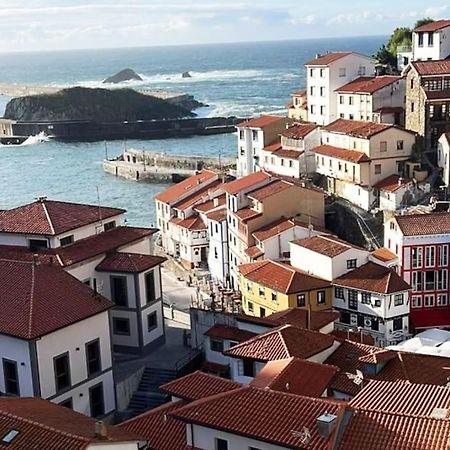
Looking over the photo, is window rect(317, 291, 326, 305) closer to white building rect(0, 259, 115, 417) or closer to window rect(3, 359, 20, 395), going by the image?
white building rect(0, 259, 115, 417)

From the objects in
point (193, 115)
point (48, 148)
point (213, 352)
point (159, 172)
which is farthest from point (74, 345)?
point (193, 115)

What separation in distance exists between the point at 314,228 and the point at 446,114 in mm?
14021

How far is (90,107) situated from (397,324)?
361 ft

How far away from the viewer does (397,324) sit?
3550 centimetres

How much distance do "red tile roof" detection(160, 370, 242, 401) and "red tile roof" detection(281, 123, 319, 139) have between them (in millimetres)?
35221

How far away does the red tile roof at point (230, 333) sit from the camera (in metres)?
27.8

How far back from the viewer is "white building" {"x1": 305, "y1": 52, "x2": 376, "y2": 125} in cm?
6038

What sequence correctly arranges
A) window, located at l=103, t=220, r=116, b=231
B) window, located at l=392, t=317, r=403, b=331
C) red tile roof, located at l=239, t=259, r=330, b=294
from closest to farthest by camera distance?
window, located at l=103, t=220, r=116, b=231, red tile roof, located at l=239, t=259, r=330, b=294, window, located at l=392, t=317, r=403, b=331

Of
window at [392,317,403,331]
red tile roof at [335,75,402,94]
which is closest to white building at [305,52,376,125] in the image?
red tile roof at [335,75,402,94]

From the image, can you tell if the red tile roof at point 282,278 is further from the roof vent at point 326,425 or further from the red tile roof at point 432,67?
the red tile roof at point 432,67

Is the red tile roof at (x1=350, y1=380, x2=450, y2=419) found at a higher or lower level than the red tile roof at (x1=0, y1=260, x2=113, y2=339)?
lower

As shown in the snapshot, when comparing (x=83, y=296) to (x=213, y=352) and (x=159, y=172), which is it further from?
(x=159, y=172)

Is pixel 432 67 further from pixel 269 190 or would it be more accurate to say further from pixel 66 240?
pixel 66 240

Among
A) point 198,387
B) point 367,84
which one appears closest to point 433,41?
point 367,84
